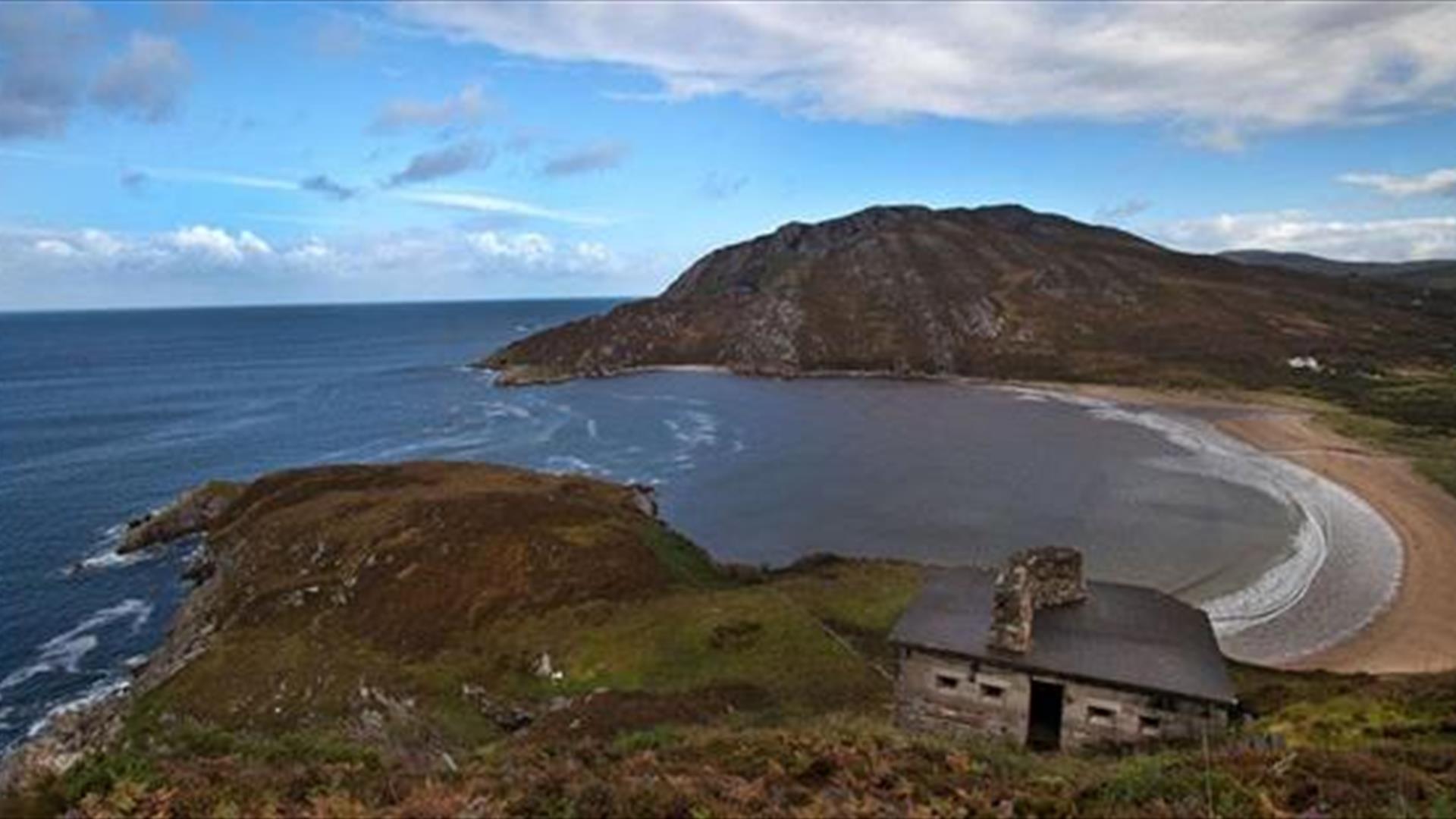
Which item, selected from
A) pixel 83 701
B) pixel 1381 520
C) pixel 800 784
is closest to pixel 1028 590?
pixel 800 784

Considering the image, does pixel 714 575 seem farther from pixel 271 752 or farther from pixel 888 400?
pixel 888 400

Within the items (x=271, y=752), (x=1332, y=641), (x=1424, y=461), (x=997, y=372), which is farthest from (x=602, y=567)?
Answer: (x=997, y=372)

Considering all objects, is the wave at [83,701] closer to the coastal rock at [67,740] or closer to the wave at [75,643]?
the coastal rock at [67,740]

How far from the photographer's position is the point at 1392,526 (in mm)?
78688

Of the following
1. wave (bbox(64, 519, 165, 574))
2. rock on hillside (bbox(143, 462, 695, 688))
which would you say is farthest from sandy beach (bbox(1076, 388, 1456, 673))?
wave (bbox(64, 519, 165, 574))

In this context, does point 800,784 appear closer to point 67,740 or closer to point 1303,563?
point 67,740

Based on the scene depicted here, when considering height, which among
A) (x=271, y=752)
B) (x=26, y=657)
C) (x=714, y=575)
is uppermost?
(x=271, y=752)

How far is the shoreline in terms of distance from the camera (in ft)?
175

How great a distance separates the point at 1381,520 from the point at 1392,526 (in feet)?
6.50

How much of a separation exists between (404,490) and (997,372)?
14035 centimetres

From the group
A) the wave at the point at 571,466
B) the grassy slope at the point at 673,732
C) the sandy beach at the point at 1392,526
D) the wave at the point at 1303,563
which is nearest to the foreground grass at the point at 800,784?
the grassy slope at the point at 673,732

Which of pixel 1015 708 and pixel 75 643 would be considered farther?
pixel 75 643

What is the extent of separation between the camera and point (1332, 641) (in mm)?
55562

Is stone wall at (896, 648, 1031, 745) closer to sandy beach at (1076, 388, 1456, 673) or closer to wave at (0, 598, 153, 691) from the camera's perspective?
sandy beach at (1076, 388, 1456, 673)
